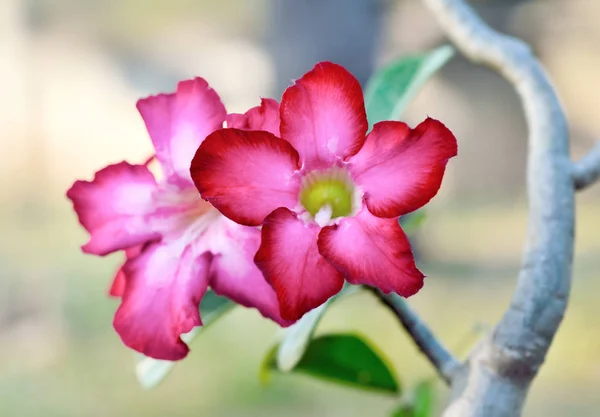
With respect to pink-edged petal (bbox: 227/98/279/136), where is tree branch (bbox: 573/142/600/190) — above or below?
above

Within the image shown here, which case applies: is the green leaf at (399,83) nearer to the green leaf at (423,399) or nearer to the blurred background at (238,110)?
the green leaf at (423,399)

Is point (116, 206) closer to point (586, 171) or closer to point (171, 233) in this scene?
point (171, 233)

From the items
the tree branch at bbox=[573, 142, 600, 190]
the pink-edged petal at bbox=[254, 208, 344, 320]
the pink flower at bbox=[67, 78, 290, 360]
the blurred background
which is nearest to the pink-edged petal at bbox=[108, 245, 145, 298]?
the pink flower at bbox=[67, 78, 290, 360]

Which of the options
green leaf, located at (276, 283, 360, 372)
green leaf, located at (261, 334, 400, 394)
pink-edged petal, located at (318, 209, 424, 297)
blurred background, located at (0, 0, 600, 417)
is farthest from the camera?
blurred background, located at (0, 0, 600, 417)

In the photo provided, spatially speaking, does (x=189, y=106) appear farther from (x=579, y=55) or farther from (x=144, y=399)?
(x=579, y=55)

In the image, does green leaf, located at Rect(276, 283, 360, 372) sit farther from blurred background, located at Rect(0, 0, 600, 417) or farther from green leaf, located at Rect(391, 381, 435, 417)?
blurred background, located at Rect(0, 0, 600, 417)

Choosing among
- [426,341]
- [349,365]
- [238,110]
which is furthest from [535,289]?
[238,110]
